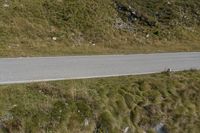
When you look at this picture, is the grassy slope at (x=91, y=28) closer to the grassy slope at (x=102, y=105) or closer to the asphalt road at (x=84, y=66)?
the asphalt road at (x=84, y=66)

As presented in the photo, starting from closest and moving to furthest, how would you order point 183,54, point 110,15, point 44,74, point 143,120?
point 143,120
point 44,74
point 183,54
point 110,15

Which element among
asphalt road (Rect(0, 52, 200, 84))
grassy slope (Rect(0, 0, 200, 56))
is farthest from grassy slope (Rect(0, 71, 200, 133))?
grassy slope (Rect(0, 0, 200, 56))

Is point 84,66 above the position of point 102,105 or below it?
above

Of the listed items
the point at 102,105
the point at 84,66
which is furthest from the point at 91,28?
the point at 102,105


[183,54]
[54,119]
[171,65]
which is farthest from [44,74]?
[183,54]

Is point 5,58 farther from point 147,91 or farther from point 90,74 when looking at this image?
point 147,91

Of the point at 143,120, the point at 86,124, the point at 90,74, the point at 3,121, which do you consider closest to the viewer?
the point at 3,121

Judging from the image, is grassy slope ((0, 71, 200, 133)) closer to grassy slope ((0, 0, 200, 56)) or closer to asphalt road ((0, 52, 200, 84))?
asphalt road ((0, 52, 200, 84))

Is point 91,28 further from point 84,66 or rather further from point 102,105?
point 102,105
